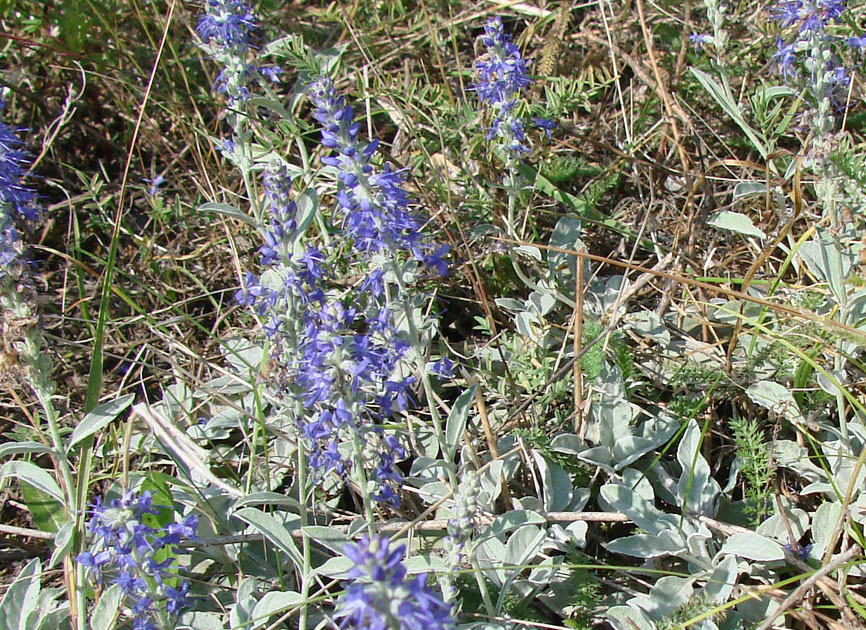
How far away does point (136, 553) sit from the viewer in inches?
101

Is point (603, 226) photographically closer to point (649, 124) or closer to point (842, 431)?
point (649, 124)

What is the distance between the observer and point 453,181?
4449 mm

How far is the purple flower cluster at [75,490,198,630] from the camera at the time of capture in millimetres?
2557

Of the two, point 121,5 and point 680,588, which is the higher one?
point 121,5

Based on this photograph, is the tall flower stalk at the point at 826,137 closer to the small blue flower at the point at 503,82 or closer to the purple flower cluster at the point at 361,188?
the small blue flower at the point at 503,82

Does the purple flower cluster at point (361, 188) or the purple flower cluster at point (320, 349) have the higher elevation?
the purple flower cluster at point (361, 188)

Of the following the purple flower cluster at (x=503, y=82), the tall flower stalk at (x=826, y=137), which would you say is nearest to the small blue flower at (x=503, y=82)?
the purple flower cluster at (x=503, y=82)

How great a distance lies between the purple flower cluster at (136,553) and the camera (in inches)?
101

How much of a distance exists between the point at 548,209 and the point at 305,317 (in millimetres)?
2327

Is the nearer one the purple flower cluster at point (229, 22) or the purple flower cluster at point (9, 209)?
the purple flower cluster at point (9, 209)

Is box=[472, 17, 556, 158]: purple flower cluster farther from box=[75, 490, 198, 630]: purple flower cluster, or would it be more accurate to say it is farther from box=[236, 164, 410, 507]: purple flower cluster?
box=[75, 490, 198, 630]: purple flower cluster

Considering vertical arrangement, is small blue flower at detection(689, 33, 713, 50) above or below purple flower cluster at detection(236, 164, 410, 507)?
above

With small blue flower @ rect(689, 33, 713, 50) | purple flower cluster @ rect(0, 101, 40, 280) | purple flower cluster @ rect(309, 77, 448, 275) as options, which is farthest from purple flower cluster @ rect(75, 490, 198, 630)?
small blue flower @ rect(689, 33, 713, 50)

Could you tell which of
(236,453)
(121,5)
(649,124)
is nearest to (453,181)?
(649,124)
